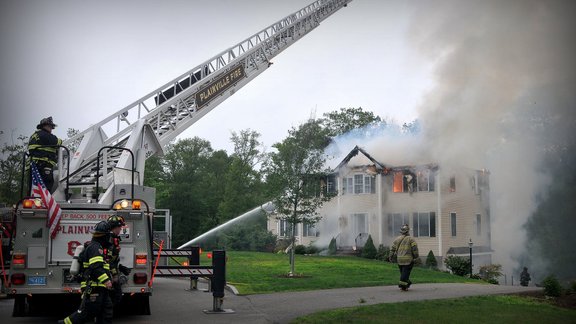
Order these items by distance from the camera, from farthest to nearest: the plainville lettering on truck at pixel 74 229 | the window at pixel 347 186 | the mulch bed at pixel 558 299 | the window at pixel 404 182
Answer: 1. the window at pixel 347 186
2. the window at pixel 404 182
3. the mulch bed at pixel 558 299
4. the plainville lettering on truck at pixel 74 229

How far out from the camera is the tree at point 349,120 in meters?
51.3

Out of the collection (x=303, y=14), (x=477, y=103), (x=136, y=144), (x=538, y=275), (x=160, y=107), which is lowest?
(x=538, y=275)

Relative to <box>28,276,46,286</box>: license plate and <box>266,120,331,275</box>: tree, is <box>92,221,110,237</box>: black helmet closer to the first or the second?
<box>28,276,46,286</box>: license plate

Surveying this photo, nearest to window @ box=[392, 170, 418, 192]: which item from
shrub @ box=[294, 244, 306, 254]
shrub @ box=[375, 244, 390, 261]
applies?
shrub @ box=[375, 244, 390, 261]

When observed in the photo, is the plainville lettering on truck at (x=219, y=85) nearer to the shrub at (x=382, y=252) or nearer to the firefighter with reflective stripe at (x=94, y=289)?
the firefighter with reflective stripe at (x=94, y=289)

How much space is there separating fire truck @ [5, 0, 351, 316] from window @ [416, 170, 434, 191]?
17.4 metres

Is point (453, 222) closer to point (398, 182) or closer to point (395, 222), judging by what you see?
point (395, 222)

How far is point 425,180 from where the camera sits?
105 ft

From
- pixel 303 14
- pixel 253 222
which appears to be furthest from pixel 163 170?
pixel 303 14

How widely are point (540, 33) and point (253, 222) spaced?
22945 mm

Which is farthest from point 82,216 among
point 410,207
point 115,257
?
point 410,207

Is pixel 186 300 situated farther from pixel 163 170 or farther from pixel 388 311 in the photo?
pixel 163 170

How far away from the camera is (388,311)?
397 inches

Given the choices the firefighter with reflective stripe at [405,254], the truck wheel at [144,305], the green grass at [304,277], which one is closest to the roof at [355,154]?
the green grass at [304,277]
